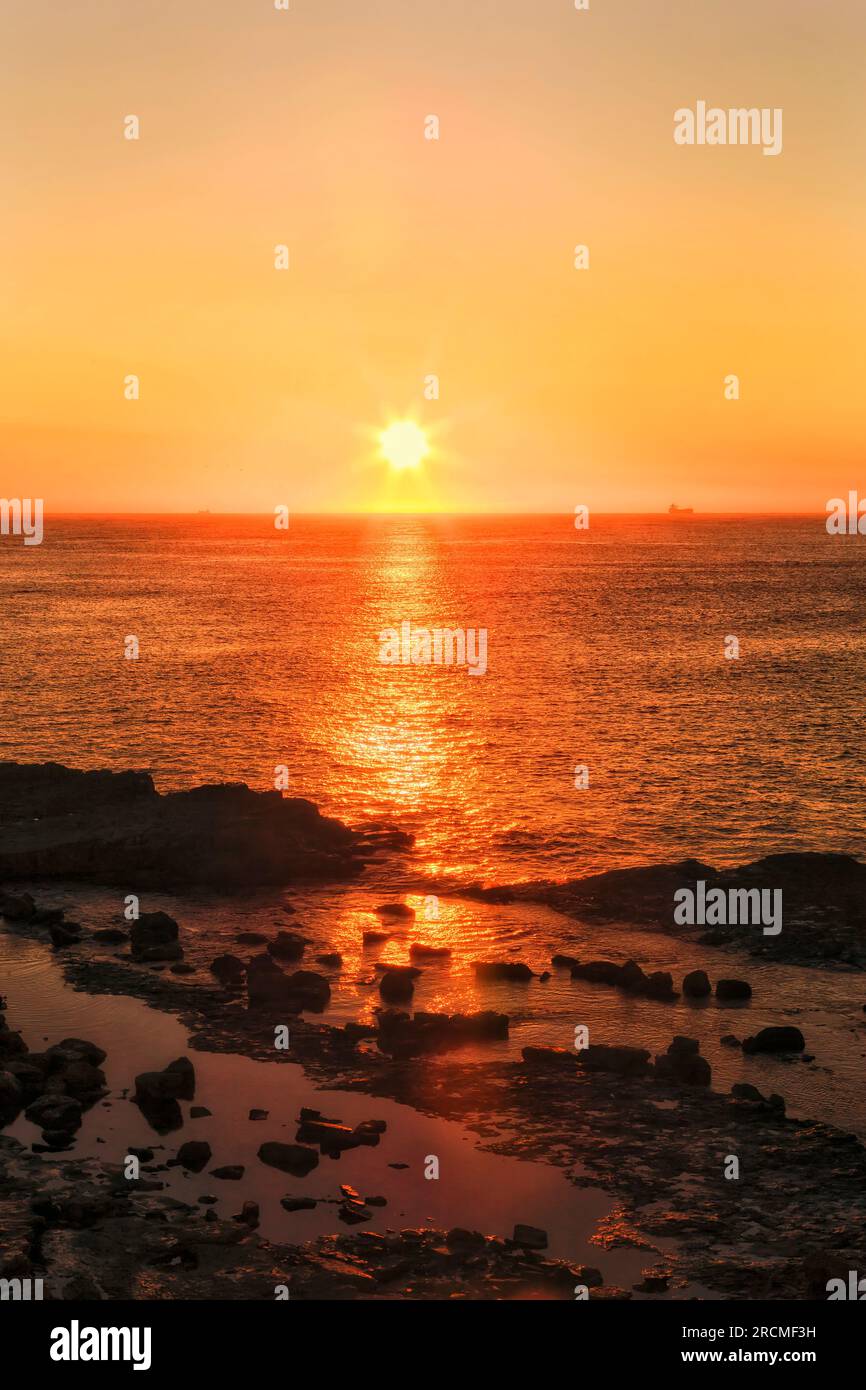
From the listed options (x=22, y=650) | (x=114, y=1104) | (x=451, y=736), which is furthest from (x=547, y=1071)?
(x=22, y=650)

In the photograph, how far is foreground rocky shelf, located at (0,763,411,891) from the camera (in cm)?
4188

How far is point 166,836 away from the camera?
42.5 meters

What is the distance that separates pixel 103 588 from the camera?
178m

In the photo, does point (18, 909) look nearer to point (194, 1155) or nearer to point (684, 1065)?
point (194, 1155)

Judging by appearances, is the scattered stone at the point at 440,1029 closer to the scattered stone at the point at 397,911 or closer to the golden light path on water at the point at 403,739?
the scattered stone at the point at 397,911

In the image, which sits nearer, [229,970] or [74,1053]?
[74,1053]

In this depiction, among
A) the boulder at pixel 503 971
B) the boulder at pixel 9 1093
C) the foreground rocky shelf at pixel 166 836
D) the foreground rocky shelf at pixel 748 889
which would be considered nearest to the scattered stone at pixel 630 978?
the boulder at pixel 503 971

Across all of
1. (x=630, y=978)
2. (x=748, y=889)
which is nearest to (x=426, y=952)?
(x=630, y=978)

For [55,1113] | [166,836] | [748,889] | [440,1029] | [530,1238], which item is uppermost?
[166,836]

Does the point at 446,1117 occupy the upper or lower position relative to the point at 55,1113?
lower

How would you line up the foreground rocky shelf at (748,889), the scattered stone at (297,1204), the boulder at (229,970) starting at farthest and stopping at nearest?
the foreground rocky shelf at (748,889)
the boulder at (229,970)
the scattered stone at (297,1204)

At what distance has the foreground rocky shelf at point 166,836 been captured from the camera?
41.9m

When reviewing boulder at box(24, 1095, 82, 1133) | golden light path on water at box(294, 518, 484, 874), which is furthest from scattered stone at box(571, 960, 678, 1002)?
boulder at box(24, 1095, 82, 1133)
